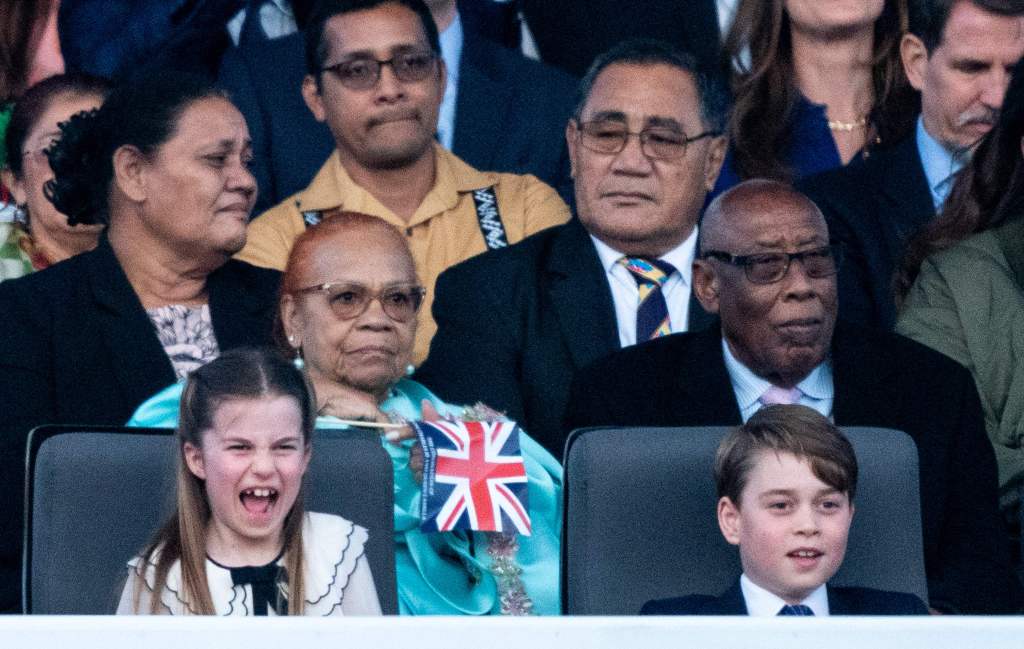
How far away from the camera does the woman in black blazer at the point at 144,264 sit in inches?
169

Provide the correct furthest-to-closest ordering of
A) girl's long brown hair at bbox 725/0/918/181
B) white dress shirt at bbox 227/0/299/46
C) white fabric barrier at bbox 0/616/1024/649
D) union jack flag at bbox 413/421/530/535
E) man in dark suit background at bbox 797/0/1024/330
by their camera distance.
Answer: white dress shirt at bbox 227/0/299/46
girl's long brown hair at bbox 725/0/918/181
man in dark suit background at bbox 797/0/1024/330
union jack flag at bbox 413/421/530/535
white fabric barrier at bbox 0/616/1024/649

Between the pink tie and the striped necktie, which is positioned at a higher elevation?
the striped necktie

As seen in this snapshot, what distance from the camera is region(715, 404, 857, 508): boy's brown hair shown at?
3479mm

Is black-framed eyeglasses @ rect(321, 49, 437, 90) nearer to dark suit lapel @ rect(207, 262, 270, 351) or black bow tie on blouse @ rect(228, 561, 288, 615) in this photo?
dark suit lapel @ rect(207, 262, 270, 351)

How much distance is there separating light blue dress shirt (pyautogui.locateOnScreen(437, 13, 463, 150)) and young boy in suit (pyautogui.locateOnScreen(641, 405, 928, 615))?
6.94 ft

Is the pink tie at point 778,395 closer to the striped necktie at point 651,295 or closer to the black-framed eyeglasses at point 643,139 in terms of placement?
the striped necktie at point 651,295

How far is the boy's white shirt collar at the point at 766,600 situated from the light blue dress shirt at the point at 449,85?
7.26 feet

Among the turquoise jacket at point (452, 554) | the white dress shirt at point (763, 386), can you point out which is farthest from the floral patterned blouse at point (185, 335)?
the white dress shirt at point (763, 386)

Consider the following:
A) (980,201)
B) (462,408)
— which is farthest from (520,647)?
(980,201)

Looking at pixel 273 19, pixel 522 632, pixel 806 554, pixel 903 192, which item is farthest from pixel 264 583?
pixel 273 19

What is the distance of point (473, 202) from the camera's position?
16.7 ft

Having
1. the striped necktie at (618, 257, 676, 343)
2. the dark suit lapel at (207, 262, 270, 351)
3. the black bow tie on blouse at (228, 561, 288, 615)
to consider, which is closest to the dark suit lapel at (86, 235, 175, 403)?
the dark suit lapel at (207, 262, 270, 351)

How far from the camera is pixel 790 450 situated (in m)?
3.50

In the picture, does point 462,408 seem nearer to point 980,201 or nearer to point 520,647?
point 980,201
